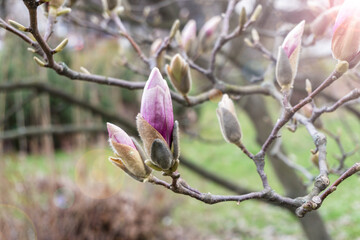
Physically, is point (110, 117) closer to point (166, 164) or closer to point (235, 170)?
point (166, 164)

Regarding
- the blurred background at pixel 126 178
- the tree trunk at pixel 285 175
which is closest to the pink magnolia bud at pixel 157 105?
the blurred background at pixel 126 178

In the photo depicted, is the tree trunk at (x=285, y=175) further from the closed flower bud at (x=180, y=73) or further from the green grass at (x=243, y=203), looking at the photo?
the closed flower bud at (x=180, y=73)

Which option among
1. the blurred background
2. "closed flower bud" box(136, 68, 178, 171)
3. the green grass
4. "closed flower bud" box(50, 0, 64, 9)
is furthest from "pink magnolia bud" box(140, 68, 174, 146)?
the green grass

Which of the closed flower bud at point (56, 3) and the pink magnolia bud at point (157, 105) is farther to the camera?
the closed flower bud at point (56, 3)

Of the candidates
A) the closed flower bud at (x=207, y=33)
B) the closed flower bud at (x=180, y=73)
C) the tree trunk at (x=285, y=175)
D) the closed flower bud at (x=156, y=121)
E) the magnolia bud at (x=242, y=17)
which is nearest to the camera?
the closed flower bud at (x=156, y=121)

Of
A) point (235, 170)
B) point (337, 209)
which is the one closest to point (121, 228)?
point (337, 209)

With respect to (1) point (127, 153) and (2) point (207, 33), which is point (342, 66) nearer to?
(1) point (127, 153)
